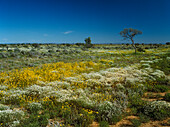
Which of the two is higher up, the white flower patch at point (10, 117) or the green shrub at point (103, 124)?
the white flower patch at point (10, 117)

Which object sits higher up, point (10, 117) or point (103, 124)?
point (10, 117)

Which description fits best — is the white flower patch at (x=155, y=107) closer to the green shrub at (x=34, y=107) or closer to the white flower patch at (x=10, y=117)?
the green shrub at (x=34, y=107)

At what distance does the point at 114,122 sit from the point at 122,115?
2.61 feet

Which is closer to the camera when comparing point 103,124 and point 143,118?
point 103,124

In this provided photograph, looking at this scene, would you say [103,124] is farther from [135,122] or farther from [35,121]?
[35,121]

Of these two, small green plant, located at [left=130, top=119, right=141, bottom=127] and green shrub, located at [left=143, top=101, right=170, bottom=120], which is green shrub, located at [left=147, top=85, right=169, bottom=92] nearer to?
green shrub, located at [left=143, top=101, right=170, bottom=120]

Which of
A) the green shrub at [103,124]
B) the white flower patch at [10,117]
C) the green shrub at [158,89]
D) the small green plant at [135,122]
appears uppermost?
the green shrub at [158,89]

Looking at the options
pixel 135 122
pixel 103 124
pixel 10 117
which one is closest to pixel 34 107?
pixel 10 117

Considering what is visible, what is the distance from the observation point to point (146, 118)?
5703mm

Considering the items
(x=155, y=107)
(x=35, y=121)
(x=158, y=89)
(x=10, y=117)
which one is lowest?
(x=35, y=121)

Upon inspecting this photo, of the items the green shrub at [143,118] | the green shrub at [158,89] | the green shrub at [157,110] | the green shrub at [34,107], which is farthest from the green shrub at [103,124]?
the green shrub at [158,89]

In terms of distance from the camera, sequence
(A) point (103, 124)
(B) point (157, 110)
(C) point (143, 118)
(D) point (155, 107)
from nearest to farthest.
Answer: (A) point (103, 124) → (C) point (143, 118) → (B) point (157, 110) → (D) point (155, 107)

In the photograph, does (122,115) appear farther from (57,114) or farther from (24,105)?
(24,105)

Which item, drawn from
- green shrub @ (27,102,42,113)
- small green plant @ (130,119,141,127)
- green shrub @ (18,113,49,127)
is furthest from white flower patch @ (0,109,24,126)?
small green plant @ (130,119,141,127)
